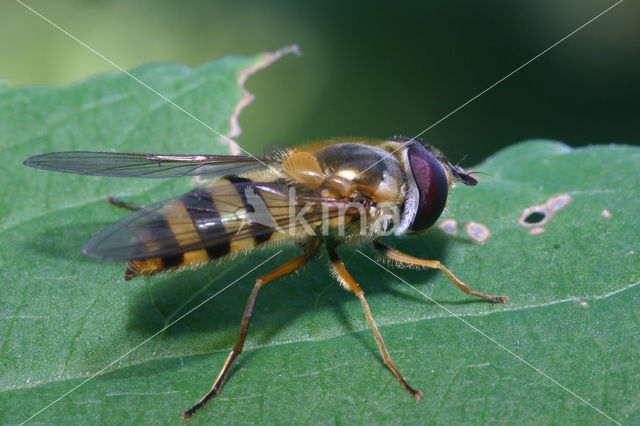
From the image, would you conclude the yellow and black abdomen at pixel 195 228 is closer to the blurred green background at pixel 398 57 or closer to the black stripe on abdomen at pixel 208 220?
the black stripe on abdomen at pixel 208 220

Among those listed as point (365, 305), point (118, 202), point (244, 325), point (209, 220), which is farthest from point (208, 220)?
point (118, 202)

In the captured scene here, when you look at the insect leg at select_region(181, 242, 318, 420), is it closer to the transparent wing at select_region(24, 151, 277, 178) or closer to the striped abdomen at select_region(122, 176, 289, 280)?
the striped abdomen at select_region(122, 176, 289, 280)

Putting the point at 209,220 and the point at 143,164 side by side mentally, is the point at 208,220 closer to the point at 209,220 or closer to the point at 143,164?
the point at 209,220

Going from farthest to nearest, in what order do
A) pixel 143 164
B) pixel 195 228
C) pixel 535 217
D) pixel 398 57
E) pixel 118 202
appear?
1. pixel 398 57
2. pixel 118 202
3. pixel 535 217
4. pixel 143 164
5. pixel 195 228

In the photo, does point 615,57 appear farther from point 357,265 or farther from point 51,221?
point 51,221

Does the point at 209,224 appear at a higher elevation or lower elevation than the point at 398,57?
higher
